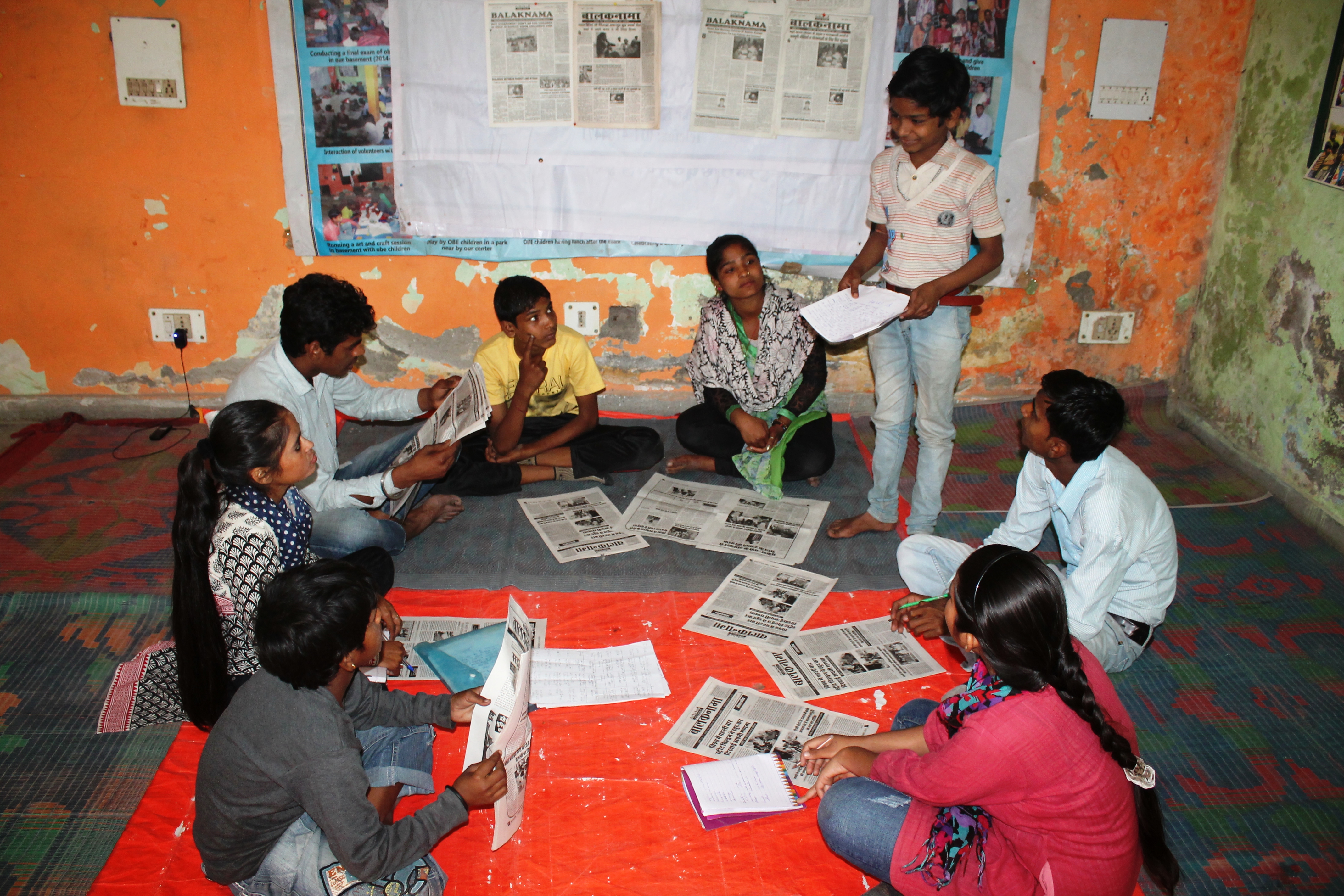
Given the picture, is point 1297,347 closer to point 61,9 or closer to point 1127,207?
point 1127,207

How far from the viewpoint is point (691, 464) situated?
3629 mm

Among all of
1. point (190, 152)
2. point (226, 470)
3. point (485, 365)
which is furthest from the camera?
point (190, 152)

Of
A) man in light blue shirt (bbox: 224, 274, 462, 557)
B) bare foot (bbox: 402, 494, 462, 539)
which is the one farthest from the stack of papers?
bare foot (bbox: 402, 494, 462, 539)

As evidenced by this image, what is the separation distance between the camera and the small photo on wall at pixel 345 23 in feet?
11.5

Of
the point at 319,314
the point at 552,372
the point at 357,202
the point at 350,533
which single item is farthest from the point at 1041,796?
the point at 357,202

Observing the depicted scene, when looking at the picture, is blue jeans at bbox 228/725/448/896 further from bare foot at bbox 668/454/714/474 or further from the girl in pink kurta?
bare foot at bbox 668/454/714/474

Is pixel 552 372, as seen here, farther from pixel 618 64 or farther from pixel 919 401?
pixel 919 401

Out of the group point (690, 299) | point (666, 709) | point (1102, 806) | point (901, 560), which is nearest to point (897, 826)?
point (1102, 806)

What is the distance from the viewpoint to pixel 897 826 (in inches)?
67.6

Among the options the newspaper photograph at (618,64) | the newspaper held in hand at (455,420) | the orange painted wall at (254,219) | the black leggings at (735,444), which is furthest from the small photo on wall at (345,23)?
the black leggings at (735,444)

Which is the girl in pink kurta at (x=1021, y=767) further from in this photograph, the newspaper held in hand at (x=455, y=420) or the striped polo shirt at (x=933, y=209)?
the newspaper held in hand at (x=455, y=420)

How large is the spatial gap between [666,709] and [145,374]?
10.3 ft

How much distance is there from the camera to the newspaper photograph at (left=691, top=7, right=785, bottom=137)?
3.58 metres

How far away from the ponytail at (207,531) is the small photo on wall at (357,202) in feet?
6.46
